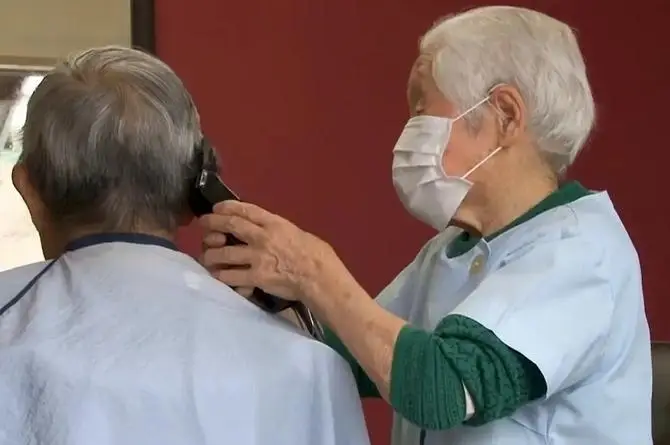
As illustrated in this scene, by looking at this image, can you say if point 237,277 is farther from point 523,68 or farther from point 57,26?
point 57,26

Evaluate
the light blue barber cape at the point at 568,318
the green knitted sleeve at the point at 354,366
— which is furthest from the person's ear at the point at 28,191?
the light blue barber cape at the point at 568,318

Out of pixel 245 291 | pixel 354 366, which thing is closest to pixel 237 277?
pixel 245 291

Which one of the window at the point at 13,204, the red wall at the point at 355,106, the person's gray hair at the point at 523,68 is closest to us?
the person's gray hair at the point at 523,68

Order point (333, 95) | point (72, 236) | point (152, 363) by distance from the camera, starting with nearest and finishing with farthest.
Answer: point (152, 363) < point (72, 236) < point (333, 95)

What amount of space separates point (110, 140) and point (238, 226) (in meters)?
0.19

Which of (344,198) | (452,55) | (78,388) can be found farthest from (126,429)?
(344,198)

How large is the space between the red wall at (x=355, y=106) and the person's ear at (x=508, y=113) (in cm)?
→ 96

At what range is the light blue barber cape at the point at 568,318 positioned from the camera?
44.5 inches

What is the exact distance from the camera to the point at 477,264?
131 cm

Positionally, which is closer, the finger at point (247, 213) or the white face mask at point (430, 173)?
the finger at point (247, 213)

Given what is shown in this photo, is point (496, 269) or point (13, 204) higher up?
point (496, 269)

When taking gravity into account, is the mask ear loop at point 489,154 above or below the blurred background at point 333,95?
above

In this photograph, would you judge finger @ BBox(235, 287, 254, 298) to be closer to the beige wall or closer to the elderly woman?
the elderly woman

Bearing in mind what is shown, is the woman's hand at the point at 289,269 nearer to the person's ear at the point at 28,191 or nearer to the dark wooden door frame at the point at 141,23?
the person's ear at the point at 28,191
